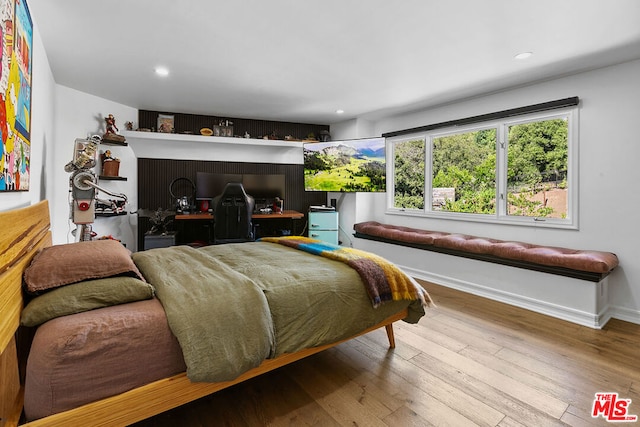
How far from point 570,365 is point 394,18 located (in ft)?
8.56

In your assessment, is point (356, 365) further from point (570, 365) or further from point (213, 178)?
point (213, 178)

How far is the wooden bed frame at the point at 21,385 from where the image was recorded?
1.04 m

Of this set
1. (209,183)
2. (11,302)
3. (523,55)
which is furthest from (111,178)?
(523,55)

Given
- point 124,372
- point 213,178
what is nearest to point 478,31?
point 124,372

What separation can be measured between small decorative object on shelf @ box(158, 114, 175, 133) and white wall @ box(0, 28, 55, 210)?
58.5 inches

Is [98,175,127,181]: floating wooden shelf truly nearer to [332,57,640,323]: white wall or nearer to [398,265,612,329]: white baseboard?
[398,265,612,329]: white baseboard

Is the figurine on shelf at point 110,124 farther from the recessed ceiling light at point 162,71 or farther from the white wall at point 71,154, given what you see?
the recessed ceiling light at point 162,71

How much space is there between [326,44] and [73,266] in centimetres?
229

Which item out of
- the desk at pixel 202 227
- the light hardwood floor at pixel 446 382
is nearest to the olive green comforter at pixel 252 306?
the light hardwood floor at pixel 446 382

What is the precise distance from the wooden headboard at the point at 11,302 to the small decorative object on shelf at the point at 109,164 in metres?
2.93

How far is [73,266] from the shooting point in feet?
4.63

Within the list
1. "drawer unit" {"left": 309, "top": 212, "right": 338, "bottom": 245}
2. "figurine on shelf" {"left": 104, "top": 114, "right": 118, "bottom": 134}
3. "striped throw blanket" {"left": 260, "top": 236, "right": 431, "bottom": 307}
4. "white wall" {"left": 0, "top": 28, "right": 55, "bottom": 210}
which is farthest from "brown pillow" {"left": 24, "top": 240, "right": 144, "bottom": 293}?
"drawer unit" {"left": 309, "top": 212, "right": 338, "bottom": 245}

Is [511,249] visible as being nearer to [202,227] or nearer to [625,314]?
[625,314]

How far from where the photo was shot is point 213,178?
484cm
